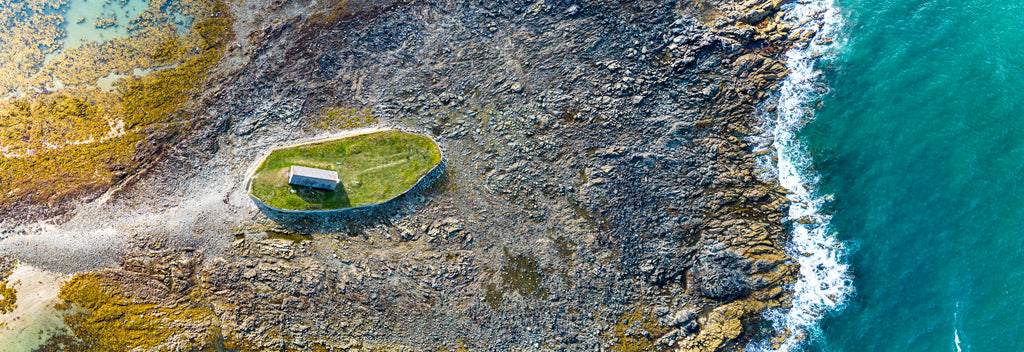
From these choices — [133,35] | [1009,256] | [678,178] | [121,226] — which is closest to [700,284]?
[678,178]

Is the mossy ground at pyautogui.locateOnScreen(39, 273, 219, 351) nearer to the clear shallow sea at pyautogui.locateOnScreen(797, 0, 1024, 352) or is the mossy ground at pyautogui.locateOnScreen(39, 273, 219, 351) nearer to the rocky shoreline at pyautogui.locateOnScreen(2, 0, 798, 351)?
the rocky shoreline at pyautogui.locateOnScreen(2, 0, 798, 351)

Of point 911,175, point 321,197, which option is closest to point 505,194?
point 321,197

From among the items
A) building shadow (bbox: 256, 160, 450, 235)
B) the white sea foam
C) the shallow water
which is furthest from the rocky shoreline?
the shallow water

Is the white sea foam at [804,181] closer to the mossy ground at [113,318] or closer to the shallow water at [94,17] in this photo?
the mossy ground at [113,318]

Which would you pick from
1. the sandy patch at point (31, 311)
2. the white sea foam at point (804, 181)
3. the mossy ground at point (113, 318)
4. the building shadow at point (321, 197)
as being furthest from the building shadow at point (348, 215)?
the white sea foam at point (804, 181)

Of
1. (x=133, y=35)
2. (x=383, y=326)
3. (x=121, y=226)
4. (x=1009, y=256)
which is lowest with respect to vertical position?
(x=383, y=326)

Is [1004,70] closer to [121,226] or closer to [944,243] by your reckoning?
[944,243]
